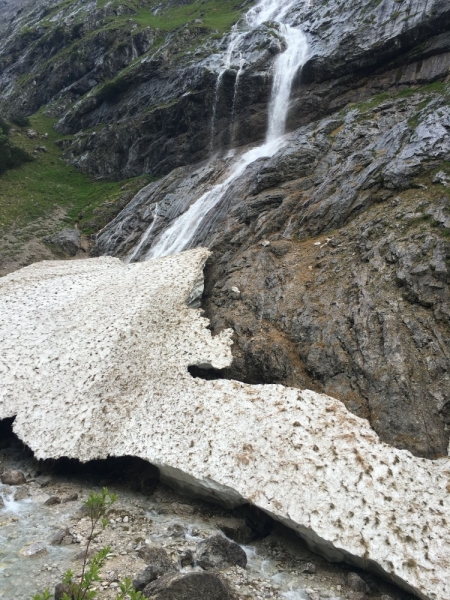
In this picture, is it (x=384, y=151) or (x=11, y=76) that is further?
(x=11, y=76)

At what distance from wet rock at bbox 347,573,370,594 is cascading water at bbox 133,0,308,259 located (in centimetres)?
2317

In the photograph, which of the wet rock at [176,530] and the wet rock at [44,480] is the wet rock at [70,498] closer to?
the wet rock at [44,480]

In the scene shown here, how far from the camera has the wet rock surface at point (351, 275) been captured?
46.1 feet

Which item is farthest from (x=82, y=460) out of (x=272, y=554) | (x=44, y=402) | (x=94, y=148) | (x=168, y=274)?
(x=94, y=148)

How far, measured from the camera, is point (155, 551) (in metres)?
10.6

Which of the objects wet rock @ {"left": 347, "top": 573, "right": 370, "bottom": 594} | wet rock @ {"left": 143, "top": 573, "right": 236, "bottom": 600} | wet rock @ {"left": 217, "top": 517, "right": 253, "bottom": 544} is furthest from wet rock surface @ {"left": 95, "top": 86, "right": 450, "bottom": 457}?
wet rock @ {"left": 143, "top": 573, "right": 236, "bottom": 600}

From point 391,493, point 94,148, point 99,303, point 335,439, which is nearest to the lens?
point 391,493

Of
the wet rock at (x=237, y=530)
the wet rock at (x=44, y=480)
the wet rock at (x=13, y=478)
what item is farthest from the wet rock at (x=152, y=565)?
the wet rock at (x=13, y=478)

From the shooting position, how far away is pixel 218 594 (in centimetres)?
859

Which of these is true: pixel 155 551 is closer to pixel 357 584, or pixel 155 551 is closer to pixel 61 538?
pixel 61 538

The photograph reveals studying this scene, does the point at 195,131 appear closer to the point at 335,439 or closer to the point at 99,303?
the point at 99,303

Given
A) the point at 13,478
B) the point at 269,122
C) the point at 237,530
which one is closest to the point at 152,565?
the point at 237,530

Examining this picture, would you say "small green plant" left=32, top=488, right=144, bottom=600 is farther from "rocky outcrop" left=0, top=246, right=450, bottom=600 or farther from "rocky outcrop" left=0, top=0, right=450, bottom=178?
"rocky outcrop" left=0, top=0, right=450, bottom=178

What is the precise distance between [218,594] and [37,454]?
29.4 feet
